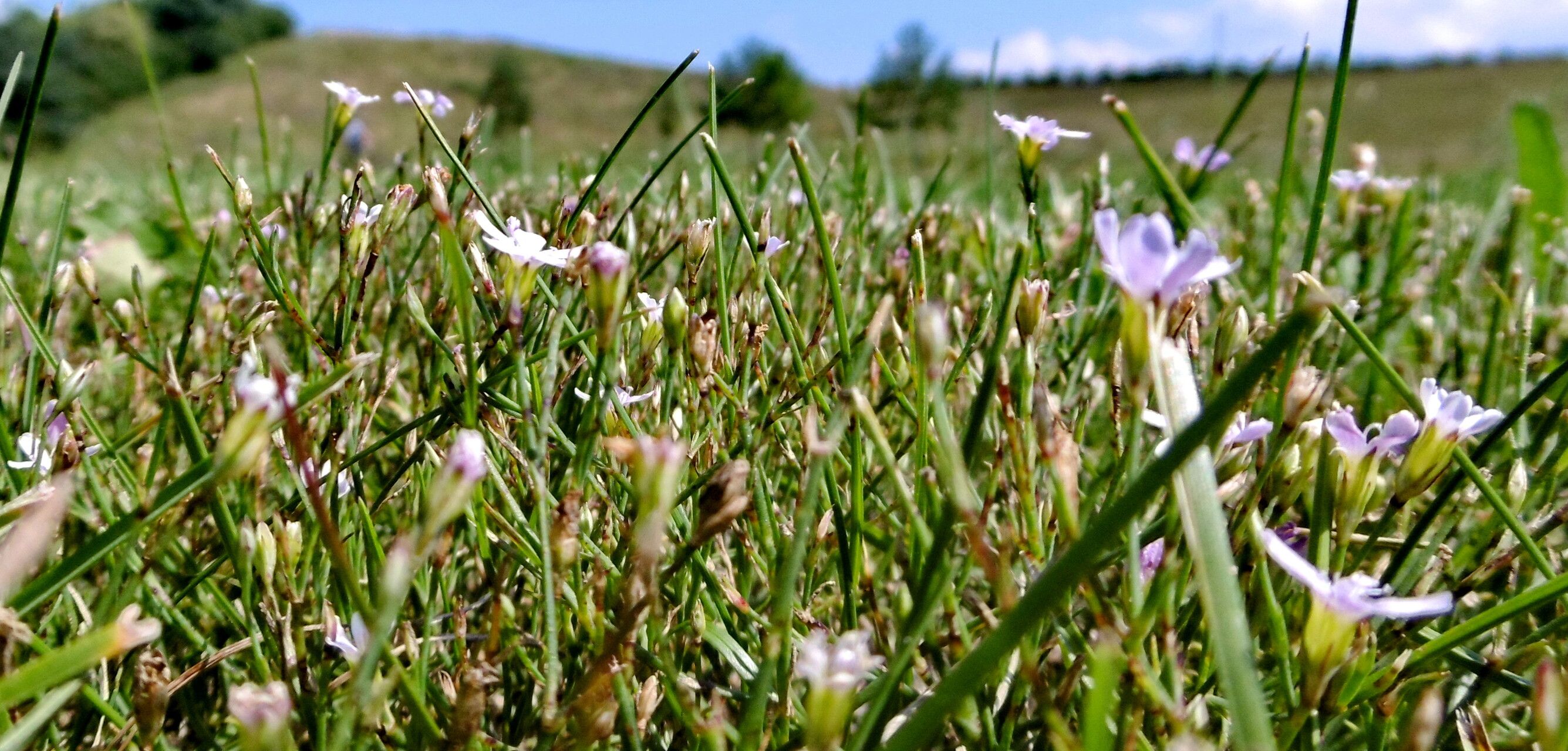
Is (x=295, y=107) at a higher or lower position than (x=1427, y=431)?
lower

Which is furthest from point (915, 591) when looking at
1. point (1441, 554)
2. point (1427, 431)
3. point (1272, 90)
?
point (1272, 90)

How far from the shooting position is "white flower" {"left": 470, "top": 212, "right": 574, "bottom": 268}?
45cm

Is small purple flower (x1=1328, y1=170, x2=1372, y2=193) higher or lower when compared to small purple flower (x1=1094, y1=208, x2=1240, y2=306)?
lower

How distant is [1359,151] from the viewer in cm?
119

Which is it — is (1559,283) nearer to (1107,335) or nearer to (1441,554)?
(1107,335)

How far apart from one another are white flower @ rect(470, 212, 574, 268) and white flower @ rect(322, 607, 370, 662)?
6.6 inches

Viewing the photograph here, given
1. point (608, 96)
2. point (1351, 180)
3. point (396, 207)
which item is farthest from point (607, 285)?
point (608, 96)

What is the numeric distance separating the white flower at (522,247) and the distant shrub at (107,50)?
1830 cm

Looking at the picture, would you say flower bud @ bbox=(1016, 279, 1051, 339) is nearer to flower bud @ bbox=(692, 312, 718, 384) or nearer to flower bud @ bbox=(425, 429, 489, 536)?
flower bud @ bbox=(692, 312, 718, 384)

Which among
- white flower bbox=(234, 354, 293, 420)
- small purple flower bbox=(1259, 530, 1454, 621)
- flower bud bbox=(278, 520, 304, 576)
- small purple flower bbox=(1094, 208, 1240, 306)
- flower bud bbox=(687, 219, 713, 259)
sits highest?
small purple flower bbox=(1094, 208, 1240, 306)

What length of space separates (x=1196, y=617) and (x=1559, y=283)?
2.99ft

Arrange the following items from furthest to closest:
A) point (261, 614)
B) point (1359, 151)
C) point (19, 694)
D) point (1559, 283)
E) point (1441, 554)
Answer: point (1359, 151) < point (1559, 283) < point (1441, 554) < point (261, 614) < point (19, 694)

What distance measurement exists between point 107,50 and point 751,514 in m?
28.5

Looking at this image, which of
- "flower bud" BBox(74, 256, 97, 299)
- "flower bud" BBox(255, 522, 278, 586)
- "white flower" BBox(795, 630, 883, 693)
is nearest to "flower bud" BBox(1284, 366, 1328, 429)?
"white flower" BBox(795, 630, 883, 693)
